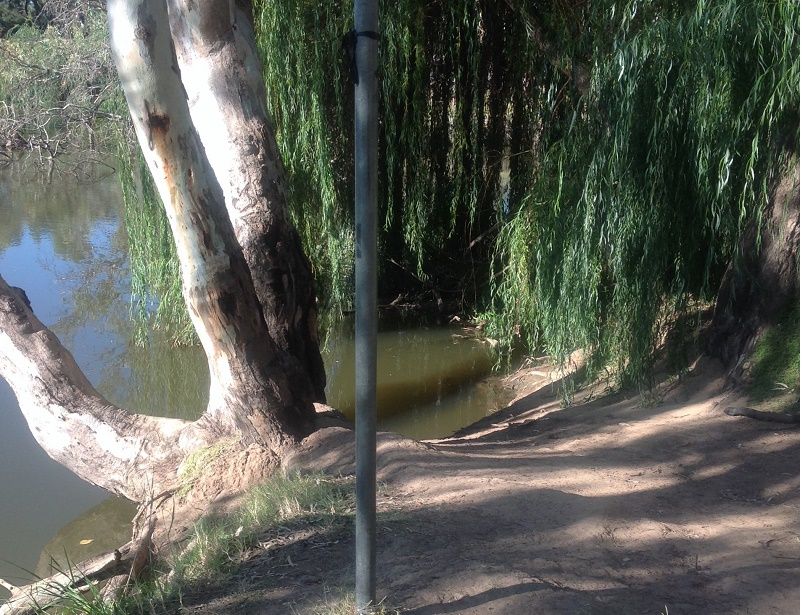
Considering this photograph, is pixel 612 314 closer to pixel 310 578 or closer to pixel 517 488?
pixel 517 488

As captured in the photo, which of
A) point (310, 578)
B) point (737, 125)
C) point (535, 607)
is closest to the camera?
point (535, 607)

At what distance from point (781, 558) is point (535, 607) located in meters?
1.27

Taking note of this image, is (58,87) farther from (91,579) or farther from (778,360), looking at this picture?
(778,360)

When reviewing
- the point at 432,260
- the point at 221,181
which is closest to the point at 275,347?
the point at 221,181

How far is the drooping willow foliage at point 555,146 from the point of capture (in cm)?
500

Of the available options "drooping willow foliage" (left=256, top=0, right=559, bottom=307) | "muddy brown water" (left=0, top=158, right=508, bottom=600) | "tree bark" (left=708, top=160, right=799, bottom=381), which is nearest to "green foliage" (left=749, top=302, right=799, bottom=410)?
"tree bark" (left=708, top=160, right=799, bottom=381)

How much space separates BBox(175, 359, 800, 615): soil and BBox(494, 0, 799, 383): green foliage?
0.83 meters

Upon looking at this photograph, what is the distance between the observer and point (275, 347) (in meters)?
5.12

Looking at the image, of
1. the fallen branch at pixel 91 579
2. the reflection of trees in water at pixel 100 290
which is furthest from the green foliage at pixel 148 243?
the fallen branch at pixel 91 579

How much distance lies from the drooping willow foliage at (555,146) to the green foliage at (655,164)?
1cm

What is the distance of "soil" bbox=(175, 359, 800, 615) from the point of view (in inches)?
123

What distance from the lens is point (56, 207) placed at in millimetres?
16922

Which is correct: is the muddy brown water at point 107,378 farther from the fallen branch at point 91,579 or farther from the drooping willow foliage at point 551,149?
the drooping willow foliage at point 551,149

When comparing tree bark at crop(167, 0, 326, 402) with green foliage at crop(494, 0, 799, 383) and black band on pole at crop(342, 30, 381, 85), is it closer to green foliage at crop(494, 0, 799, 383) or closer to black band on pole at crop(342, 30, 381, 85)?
green foliage at crop(494, 0, 799, 383)
